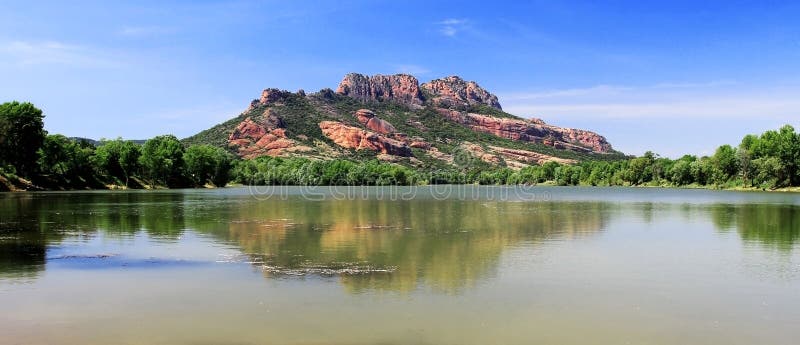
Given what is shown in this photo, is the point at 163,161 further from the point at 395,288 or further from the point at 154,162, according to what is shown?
the point at 395,288

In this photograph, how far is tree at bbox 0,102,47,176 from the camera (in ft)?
307

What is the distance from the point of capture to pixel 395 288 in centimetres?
1692

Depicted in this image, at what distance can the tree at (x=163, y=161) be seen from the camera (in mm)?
138375

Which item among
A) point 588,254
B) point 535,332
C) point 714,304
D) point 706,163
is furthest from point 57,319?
point 706,163

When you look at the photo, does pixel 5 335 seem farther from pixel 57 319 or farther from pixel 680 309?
pixel 680 309

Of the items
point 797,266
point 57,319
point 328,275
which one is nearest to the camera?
point 57,319

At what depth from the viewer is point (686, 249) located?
27.6 m

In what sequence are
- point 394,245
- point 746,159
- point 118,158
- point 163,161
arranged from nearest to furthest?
point 394,245
point 118,158
point 746,159
point 163,161

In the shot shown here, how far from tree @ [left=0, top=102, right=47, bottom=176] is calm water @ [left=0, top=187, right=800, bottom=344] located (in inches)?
2914

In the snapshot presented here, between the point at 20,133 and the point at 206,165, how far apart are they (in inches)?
2860

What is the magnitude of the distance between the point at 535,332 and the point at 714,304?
6291mm

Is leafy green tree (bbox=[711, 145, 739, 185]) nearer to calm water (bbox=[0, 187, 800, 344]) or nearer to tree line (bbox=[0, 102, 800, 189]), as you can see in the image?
tree line (bbox=[0, 102, 800, 189])

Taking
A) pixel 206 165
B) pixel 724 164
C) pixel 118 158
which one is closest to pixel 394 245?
pixel 118 158

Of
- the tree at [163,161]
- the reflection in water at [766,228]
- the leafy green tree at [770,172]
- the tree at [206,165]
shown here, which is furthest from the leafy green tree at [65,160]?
the leafy green tree at [770,172]
